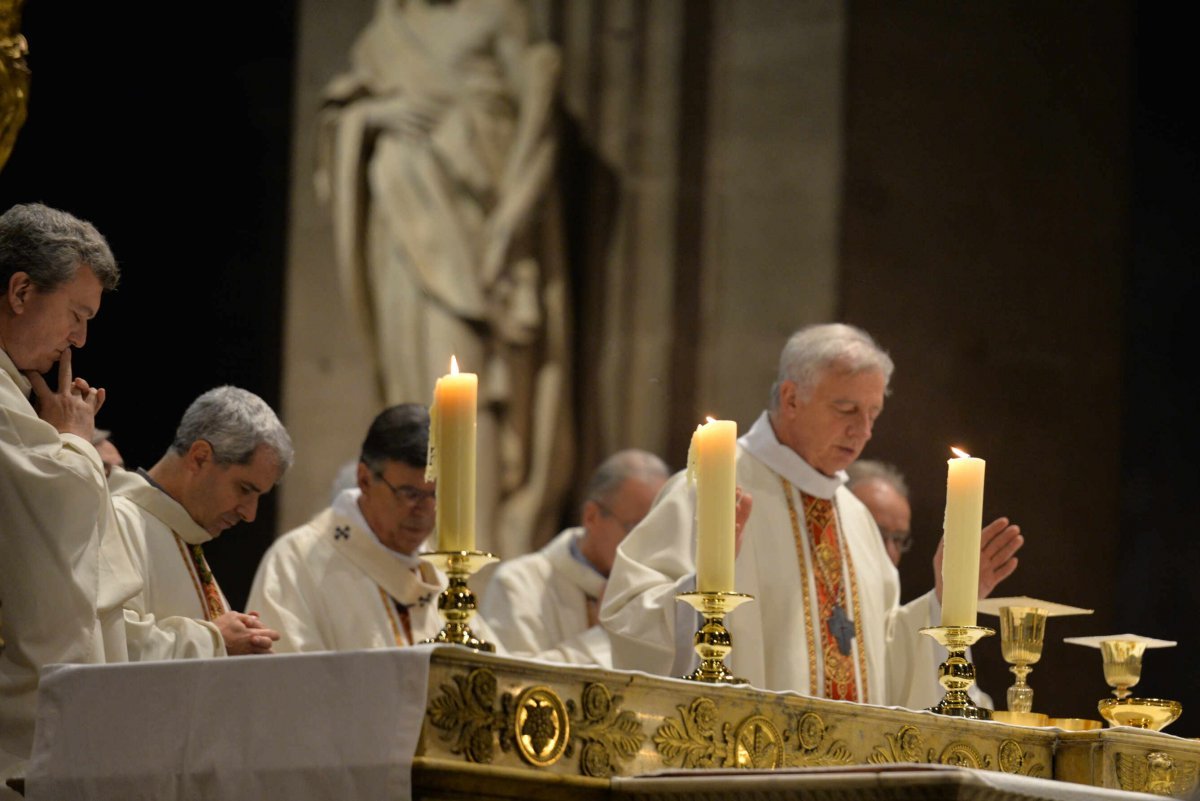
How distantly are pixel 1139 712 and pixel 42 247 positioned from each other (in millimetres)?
2550

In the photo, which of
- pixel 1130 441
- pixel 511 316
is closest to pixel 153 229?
pixel 511 316

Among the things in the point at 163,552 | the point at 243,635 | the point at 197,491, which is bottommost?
the point at 243,635

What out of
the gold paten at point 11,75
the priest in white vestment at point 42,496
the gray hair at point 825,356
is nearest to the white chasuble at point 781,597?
the gray hair at point 825,356

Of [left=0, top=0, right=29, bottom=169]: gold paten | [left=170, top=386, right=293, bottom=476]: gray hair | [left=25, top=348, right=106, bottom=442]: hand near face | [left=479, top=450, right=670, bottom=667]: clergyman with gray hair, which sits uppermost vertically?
[left=0, top=0, right=29, bottom=169]: gold paten

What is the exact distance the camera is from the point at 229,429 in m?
4.97

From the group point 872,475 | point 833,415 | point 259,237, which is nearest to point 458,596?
point 833,415

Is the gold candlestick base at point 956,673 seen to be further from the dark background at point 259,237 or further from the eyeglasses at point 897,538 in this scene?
the dark background at point 259,237

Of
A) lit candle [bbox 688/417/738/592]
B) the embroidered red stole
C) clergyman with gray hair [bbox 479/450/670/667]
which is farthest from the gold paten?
lit candle [bbox 688/417/738/592]

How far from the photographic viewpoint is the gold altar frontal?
9.18ft

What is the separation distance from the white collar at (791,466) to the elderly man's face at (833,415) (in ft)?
0.10

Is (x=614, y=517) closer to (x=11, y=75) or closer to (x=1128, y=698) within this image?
(x=11, y=75)

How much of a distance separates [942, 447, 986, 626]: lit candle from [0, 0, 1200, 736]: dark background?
4407 mm

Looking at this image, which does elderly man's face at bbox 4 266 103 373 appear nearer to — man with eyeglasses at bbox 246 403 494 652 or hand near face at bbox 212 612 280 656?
hand near face at bbox 212 612 280 656

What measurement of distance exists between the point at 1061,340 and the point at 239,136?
3.94 meters
